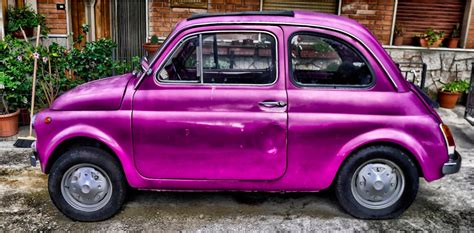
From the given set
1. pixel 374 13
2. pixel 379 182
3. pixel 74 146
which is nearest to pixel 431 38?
pixel 374 13

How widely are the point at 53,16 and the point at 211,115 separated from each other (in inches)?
228

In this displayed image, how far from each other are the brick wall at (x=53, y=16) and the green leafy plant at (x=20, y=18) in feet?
1.86

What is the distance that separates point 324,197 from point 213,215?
48.6 inches

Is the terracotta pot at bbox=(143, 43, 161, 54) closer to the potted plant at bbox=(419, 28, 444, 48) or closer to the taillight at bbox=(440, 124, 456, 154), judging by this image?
the potted plant at bbox=(419, 28, 444, 48)

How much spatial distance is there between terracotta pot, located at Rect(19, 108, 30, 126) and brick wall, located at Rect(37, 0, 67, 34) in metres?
2.14

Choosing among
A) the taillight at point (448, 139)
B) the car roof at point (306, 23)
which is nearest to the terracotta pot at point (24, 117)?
the car roof at point (306, 23)

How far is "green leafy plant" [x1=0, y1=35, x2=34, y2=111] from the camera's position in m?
6.57

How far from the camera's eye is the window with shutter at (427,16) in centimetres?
934

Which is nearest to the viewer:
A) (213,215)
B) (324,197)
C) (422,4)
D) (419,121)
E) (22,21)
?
(419,121)

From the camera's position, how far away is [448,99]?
8906mm

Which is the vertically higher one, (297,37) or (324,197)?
(297,37)

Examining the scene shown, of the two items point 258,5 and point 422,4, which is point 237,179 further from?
point 422,4

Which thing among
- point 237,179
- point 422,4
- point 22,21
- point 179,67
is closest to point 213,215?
point 237,179

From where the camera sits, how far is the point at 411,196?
435 cm
